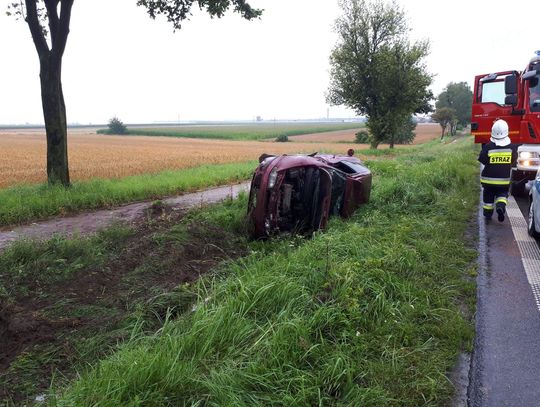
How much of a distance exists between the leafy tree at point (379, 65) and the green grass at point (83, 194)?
53.1 ft

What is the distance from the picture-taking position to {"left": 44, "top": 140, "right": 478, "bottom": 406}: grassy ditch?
2.44m

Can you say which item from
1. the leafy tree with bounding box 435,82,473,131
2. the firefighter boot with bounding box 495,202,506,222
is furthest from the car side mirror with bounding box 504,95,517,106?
the leafy tree with bounding box 435,82,473,131

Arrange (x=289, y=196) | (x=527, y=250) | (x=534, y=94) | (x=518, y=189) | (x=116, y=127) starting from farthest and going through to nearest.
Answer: (x=116, y=127)
(x=534, y=94)
(x=518, y=189)
(x=289, y=196)
(x=527, y=250)

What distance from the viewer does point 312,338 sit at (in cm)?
302

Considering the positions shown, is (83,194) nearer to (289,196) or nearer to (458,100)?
(289,196)

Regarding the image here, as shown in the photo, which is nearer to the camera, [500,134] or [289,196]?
[289,196]

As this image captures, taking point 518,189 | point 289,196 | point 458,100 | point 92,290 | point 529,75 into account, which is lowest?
point 92,290

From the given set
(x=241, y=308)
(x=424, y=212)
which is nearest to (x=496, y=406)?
(x=241, y=308)

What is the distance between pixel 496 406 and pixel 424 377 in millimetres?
422

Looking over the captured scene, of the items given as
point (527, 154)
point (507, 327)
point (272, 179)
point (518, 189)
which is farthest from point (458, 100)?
point (507, 327)

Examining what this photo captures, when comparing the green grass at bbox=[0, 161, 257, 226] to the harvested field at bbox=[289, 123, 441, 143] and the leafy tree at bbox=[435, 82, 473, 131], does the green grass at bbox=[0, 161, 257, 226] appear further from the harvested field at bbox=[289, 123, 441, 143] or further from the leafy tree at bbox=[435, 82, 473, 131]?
the leafy tree at bbox=[435, 82, 473, 131]

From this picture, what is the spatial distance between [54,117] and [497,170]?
9.85 metres

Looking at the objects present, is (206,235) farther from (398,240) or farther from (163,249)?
(398,240)

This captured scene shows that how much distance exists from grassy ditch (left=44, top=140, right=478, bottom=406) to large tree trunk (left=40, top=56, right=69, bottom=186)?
7501 millimetres
